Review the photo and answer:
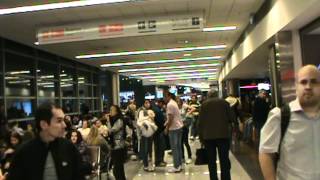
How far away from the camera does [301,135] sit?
2.28 meters

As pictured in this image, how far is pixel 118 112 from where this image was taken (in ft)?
25.2

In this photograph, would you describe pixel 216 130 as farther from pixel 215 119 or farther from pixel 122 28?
pixel 122 28

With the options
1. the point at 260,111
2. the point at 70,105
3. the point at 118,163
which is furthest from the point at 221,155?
the point at 70,105

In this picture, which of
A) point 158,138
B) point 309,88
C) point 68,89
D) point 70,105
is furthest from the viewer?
point 70,105

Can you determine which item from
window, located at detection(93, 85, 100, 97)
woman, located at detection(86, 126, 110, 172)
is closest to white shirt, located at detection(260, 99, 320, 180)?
woman, located at detection(86, 126, 110, 172)

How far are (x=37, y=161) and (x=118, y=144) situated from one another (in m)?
4.69

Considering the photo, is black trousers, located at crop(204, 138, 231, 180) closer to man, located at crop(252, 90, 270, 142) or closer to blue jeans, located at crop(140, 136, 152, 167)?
blue jeans, located at crop(140, 136, 152, 167)

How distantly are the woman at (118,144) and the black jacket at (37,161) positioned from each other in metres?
4.49

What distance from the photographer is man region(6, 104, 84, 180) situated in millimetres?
2508

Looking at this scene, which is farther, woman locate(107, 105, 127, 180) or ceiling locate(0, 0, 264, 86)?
ceiling locate(0, 0, 264, 86)

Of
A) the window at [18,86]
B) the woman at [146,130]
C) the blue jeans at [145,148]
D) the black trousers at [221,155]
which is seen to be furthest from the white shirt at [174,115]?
the window at [18,86]

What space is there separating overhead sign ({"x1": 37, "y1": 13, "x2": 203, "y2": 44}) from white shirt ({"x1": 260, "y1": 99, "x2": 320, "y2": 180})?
631cm

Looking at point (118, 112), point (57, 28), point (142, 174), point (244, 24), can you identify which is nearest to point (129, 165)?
point (142, 174)

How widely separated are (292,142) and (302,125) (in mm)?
103
